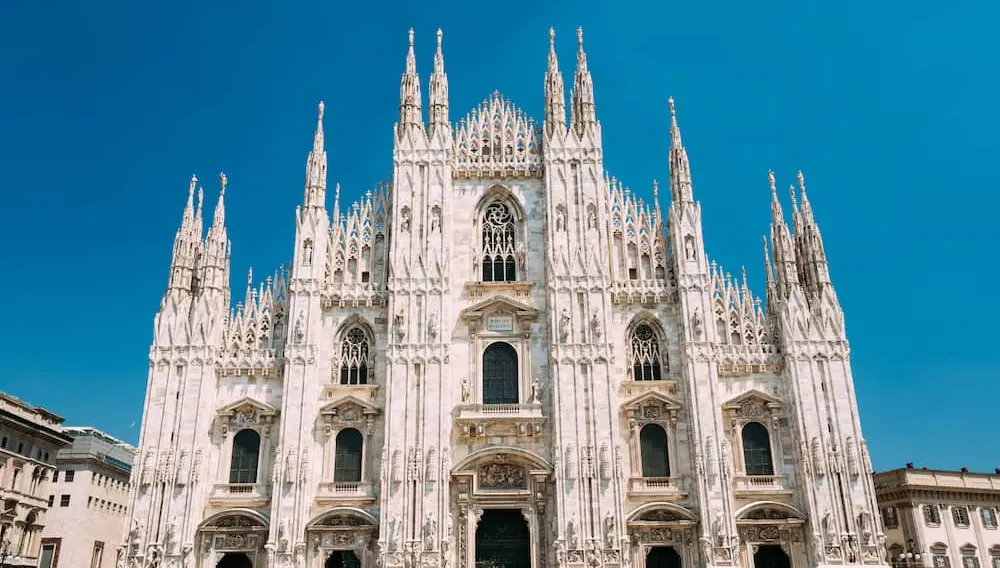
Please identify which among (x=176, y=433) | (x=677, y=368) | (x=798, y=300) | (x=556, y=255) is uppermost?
(x=556, y=255)

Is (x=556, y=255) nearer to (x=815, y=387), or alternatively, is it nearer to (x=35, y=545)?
(x=815, y=387)

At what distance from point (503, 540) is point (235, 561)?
32.6 feet

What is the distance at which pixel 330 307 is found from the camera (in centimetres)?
3491

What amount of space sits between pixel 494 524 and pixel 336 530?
5.83m

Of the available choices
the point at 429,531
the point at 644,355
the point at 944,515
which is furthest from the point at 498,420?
the point at 944,515

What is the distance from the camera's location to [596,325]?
111 feet

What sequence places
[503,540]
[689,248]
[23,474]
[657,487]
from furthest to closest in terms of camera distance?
1. [23,474]
2. [689,248]
3. [657,487]
4. [503,540]

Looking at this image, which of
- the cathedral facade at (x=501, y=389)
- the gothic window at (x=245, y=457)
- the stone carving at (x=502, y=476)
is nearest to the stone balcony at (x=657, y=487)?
the cathedral facade at (x=501, y=389)

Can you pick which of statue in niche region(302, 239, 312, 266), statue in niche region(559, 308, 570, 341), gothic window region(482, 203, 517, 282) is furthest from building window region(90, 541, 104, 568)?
statue in niche region(559, 308, 570, 341)

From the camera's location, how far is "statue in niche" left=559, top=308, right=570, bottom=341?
33594 mm

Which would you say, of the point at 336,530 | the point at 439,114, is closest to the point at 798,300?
the point at 439,114

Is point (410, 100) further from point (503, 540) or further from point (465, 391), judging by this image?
point (503, 540)

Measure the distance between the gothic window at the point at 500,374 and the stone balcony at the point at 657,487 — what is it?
5.52m

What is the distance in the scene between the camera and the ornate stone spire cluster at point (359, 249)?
1387 inches
